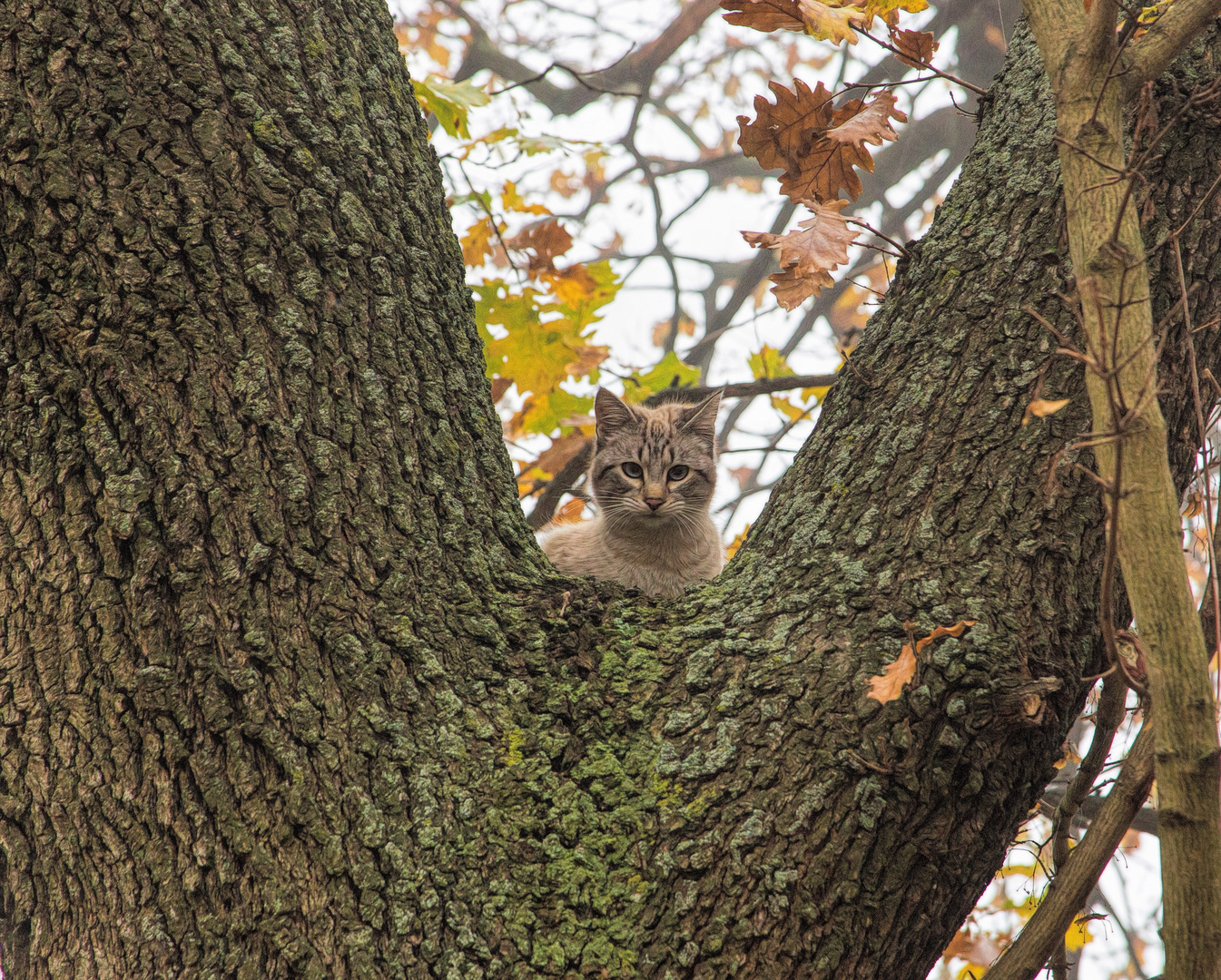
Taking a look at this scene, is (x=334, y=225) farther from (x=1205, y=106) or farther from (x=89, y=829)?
(x=1205, y=106)

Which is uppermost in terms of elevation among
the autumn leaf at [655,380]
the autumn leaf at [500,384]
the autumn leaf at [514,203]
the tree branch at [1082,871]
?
the autumn leaf at [514,203]

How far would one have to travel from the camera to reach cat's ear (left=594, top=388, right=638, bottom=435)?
4754mm

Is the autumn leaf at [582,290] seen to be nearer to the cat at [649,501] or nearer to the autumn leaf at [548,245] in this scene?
the autumn leaf at [548,245]

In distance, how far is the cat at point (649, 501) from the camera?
4.52 meters

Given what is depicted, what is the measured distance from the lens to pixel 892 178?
730 cm

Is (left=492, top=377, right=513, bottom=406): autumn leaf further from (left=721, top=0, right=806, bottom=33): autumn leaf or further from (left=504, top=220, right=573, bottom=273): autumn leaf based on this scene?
(left=721, top=0, right=806, bottom=33): autumn leaf

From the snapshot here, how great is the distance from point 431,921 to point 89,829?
648 mm

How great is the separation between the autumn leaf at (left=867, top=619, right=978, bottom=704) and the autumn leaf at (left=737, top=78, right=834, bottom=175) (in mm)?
1474

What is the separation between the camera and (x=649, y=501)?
4543 millimetres

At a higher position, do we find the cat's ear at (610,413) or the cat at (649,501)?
the cat's ear at (610,413)

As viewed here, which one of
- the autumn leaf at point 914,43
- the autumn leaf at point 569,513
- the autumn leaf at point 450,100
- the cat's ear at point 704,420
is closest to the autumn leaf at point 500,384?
the cat's ear at point 704,420

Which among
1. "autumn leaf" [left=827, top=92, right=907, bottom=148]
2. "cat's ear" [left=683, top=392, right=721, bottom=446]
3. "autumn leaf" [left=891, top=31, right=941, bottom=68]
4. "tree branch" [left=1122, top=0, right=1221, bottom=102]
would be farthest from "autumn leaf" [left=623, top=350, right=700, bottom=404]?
"tree branch" [left=1122, top=0, right=1221, bottom=102]

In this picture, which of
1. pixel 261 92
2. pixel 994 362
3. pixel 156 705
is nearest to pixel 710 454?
pixel 994 362

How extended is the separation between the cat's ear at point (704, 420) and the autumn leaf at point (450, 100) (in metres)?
1.71
